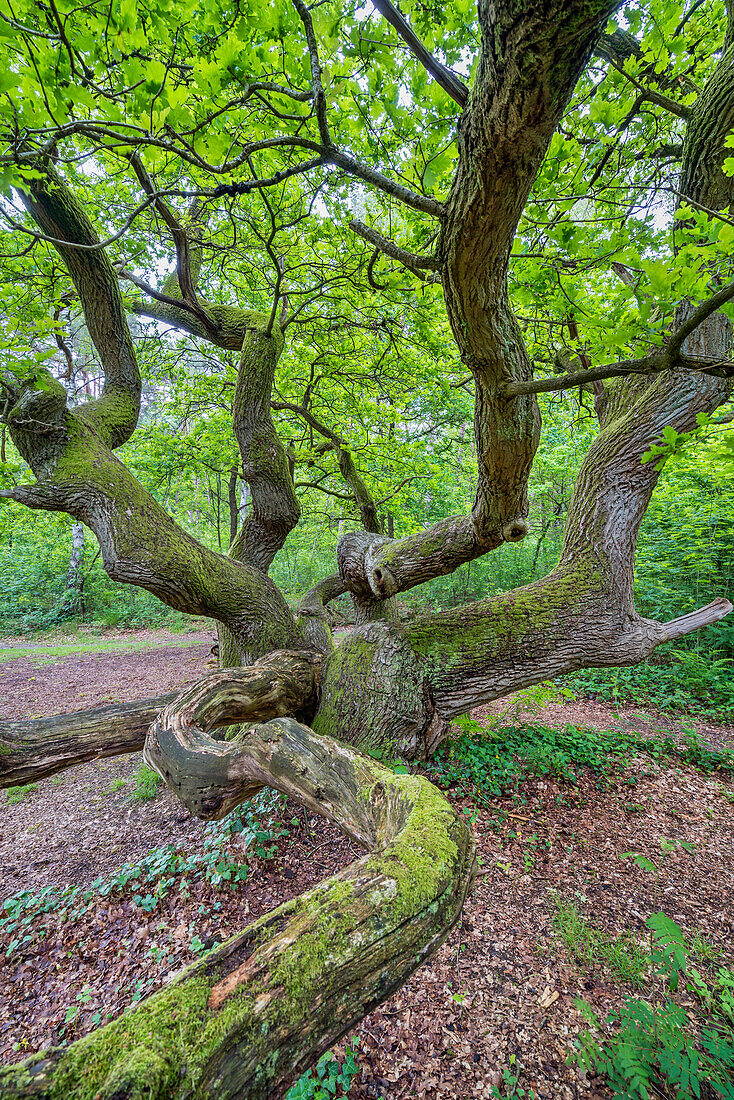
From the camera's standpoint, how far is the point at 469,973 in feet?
7.67

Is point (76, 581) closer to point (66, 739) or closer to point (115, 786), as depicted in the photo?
point (115, 786)

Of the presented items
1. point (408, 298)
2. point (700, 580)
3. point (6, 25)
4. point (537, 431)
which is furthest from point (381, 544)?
point (700, 580)

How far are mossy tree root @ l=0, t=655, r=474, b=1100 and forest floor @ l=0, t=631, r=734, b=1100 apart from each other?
4.12 ft

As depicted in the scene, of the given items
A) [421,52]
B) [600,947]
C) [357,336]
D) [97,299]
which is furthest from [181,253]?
[600,947]

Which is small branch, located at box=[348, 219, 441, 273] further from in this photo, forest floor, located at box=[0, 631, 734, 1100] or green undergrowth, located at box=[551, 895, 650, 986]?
green undergrowth, located at box=[551, 895, 650, 986]

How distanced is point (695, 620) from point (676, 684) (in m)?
2.48

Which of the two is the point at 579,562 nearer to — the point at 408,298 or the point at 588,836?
the point at 588,836

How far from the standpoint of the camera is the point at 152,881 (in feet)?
9.74

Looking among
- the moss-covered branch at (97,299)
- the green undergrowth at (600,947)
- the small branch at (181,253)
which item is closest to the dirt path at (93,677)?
the moss-covered branch at (97,299)

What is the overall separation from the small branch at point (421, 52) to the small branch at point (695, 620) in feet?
14.8

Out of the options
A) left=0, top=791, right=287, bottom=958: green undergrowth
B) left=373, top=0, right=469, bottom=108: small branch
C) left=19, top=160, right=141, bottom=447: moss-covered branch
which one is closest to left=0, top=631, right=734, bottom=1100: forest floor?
left=0, top=791, right=287, bottom=958: green undergrowth

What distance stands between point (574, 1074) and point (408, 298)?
596 cm

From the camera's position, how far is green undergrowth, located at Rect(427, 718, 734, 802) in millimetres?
3834

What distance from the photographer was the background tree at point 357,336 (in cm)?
120
